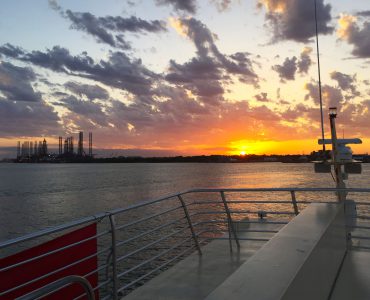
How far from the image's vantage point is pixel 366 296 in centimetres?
393

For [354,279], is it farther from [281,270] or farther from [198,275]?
[281,270]

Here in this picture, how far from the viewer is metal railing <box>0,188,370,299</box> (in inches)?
149

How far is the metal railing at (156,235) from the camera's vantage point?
12.4 feet

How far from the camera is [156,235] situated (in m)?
19.6

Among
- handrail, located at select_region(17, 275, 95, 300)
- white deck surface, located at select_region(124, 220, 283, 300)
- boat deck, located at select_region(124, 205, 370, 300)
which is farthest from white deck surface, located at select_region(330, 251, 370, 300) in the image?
handrail, located at select_region(17, 275, 95, 300)

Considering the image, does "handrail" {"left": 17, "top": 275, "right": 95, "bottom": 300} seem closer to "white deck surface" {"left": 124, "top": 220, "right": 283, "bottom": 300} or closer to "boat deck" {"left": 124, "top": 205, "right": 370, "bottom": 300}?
"boat deck" {"left": 124, "top": 205, "right": 370, "bottom": 300}

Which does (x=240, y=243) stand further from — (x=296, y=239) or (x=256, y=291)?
(x=256, y=291)

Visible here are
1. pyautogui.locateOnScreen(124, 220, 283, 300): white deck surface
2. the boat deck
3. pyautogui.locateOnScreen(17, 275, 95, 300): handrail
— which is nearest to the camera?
pyautogui.locateOnScreen(17, 275, 95, 300): handrail

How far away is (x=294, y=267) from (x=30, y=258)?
1.92 m

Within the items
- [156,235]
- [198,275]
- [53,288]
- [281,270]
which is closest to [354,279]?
[198,275]

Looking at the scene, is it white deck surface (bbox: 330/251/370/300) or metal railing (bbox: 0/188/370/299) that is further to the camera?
white deck surface (bbox: 330/251/370/300)

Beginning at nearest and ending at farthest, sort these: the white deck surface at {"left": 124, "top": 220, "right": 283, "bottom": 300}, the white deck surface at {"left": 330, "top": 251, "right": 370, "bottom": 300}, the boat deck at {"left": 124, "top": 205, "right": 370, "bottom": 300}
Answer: the boat deck at {"left": 124, "top": 205, "right": 370, "bottom": 300}
the white deck surface at {"left": 330, "top": 251, "right": 370, "bottom": 300}
the white deck surface at {"left": 124, "top": 220, "right": 283, "bottom": 300}

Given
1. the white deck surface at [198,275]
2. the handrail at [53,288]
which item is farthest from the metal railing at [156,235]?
the handrail at [53,288]

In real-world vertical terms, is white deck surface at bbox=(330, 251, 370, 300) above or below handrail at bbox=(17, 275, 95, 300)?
below
